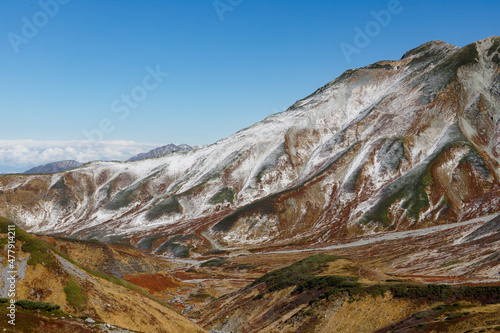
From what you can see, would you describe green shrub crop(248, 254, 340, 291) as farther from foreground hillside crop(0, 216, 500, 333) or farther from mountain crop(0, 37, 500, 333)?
mountain crop(0, 37, 500, 333)

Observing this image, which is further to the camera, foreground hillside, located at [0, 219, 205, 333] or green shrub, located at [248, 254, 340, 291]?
green shrub, located at [248, 254, 340, 291]

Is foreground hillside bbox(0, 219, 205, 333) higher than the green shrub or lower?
higher

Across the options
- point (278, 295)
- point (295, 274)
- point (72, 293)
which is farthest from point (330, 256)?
point (72, 293)

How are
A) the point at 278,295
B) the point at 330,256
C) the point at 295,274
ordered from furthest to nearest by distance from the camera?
the point at 330,256, the point at 295,274, the point at 278,295

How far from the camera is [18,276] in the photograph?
34938 millimetres

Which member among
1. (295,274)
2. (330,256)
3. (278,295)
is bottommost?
(330,256)

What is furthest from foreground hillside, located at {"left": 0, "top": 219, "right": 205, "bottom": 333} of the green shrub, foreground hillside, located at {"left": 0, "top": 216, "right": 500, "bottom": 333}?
the green shrub

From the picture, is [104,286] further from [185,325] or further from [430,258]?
[430,258]

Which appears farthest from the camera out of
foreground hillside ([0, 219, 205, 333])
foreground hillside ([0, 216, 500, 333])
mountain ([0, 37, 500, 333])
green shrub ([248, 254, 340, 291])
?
green shrub ([248, 254, 340, 291])

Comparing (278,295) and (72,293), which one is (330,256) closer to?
(278,295)

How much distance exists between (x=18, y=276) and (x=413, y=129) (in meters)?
199

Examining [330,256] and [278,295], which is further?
[330,256]

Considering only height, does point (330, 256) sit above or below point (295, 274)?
below

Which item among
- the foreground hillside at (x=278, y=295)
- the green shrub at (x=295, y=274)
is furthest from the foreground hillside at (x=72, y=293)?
the green shrub at (x=295, y=274)
